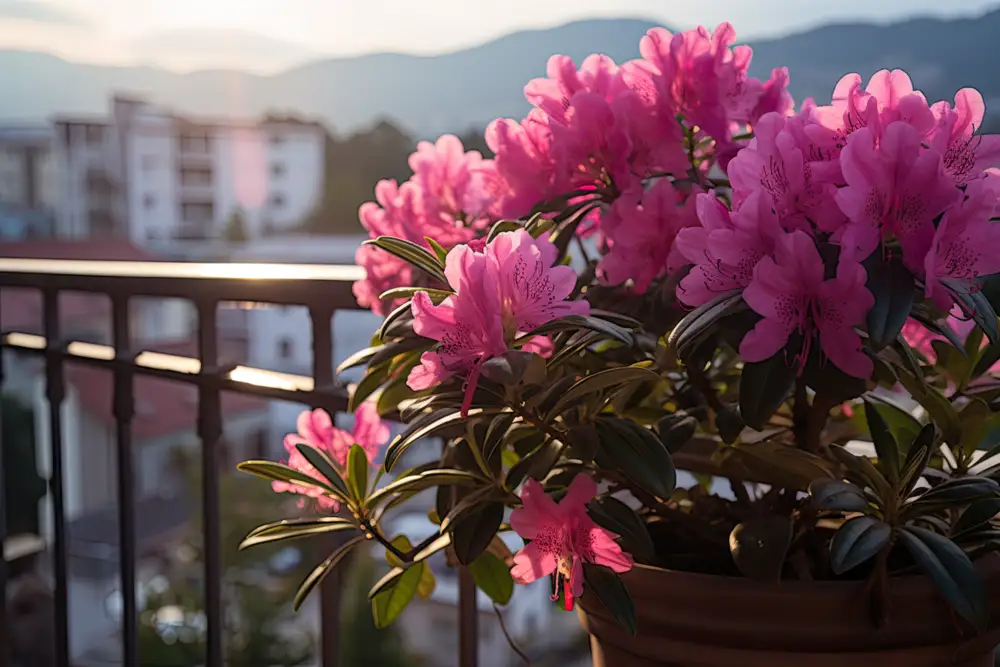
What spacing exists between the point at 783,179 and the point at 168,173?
27.0 m

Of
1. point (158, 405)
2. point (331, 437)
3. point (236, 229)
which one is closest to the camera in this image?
point (331, 437)

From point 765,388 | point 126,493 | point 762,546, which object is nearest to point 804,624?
point 762,546

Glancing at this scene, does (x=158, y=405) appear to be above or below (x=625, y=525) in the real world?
below

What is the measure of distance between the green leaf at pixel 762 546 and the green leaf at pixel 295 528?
0.92 ft

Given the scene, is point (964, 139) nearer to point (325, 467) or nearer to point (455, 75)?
point (325, 467)

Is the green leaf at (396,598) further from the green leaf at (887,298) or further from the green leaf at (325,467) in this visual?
the green leaf at (887,298)

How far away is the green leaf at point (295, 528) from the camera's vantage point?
2.19ft

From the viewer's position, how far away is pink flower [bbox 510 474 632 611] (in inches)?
23.9

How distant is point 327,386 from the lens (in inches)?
46.1

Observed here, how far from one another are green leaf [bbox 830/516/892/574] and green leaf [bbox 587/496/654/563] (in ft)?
0.42

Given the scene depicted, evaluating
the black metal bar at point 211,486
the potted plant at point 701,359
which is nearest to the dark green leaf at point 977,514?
the potted plant at point 701,359

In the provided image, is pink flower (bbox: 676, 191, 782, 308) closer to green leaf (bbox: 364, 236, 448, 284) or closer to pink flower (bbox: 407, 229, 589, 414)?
pink flower (bbox: 407, 229, 589, 414)

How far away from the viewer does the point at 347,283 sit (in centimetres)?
111

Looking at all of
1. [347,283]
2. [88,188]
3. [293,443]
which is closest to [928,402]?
[293,443]
